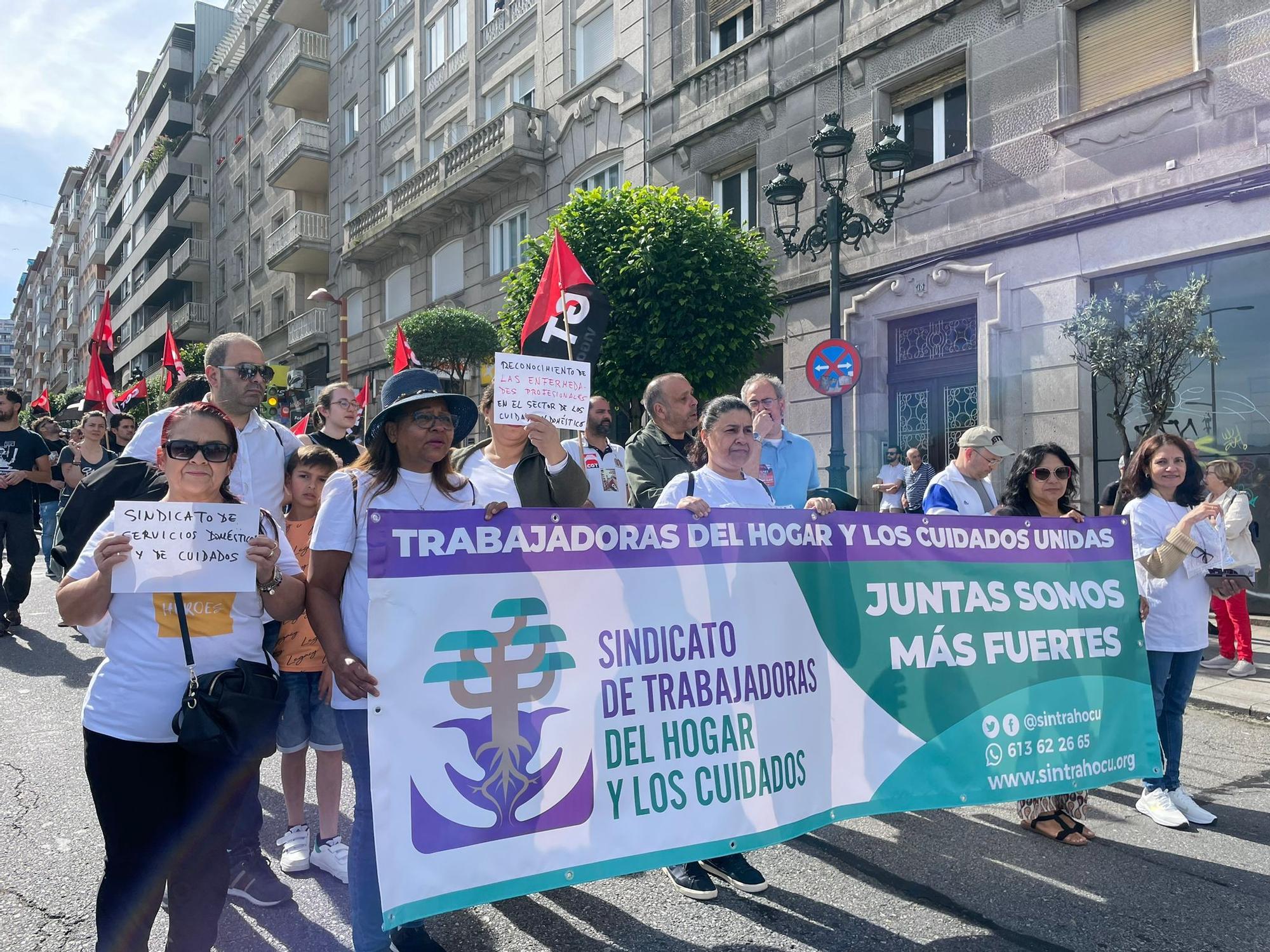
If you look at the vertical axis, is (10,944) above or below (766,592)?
below

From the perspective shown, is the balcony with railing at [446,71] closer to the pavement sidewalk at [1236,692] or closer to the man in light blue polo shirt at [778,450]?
the man in light blue polo shirt at [778,450]

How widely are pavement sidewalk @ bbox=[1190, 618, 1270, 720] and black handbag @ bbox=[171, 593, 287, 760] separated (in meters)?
6.41

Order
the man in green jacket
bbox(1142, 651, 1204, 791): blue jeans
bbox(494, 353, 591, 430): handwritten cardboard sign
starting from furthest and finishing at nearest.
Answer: the man in green jacket
bbox(1142, 651, 1204, 791): blue jeans
bbox(494, 353, 591, 430): handwritten cardboard sign

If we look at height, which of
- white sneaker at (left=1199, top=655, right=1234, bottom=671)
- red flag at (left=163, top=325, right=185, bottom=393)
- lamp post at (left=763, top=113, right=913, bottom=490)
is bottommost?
white sneaker at (left=1199, top=655, right=1234, bottom=671)

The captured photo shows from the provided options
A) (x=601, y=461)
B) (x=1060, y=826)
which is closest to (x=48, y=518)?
(x=601, y=461)

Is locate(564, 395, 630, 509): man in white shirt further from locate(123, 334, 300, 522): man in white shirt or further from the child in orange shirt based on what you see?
locate(123, 334, 300, 522): man in white shirt

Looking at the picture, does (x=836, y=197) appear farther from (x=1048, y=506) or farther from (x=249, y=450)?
(x=249, y=450)

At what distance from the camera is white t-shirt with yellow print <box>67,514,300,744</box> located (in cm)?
246

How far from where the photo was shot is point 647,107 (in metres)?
17.9

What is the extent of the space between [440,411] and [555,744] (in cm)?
113

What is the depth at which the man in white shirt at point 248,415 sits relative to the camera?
380cm

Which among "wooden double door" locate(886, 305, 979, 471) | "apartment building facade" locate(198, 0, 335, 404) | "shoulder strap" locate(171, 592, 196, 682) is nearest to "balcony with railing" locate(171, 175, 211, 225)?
"apartment building facade" locate(198, 0, 335, 404)

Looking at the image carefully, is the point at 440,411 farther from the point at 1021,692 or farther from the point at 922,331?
the point at 922,331

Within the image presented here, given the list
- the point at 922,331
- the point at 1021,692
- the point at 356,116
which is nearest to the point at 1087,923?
the point at 1021,692
